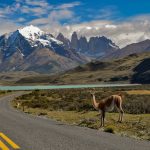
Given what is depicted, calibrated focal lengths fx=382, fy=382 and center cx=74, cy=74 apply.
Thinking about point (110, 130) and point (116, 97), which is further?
point (116, 97)

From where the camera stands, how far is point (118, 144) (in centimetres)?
1385

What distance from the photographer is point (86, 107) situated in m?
44.1

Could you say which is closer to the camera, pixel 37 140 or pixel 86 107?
A: pixel 37 140

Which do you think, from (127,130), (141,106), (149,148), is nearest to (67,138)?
(149,148)

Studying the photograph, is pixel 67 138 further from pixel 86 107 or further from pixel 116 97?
pixel 86 107

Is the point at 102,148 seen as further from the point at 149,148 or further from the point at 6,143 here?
the point at 6,143

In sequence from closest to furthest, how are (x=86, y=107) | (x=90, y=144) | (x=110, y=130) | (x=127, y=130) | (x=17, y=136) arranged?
(x=90, y=144) → (x=17, y=136) → (x=110, y=130) → (x=127, y=130) → (x=86, y=107)

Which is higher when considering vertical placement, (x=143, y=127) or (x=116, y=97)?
(x=116, y=97)

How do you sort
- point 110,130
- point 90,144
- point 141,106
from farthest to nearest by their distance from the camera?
point 141,106
point 110,130
point 90,144

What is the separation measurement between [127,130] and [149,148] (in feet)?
25.4

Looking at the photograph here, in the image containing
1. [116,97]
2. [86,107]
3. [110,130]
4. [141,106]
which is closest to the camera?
[110,130]

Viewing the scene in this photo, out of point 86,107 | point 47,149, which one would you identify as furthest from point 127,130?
point 86,107

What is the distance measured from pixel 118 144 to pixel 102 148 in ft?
4.54

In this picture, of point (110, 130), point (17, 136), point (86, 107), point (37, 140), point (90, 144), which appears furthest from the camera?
point (86, 107)
